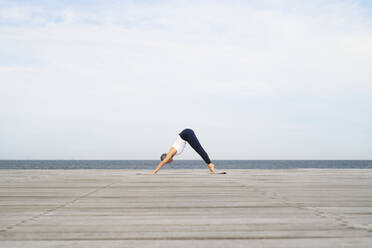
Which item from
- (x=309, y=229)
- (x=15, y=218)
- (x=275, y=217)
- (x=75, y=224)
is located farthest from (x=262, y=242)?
(x=15, y=218)

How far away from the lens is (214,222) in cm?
247

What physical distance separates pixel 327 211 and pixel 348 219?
0.37m

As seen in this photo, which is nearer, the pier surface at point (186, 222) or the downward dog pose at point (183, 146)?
the pier surface at point (186, 222)

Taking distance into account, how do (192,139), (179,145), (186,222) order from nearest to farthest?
(186,222) → (192,139) → (179,145)

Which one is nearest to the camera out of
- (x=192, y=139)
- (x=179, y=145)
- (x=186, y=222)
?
(x=186, y=222)

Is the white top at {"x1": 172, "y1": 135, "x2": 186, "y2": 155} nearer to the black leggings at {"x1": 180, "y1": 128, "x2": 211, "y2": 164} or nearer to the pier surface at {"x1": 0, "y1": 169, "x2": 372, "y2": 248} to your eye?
the black leggings at {"x1": 180, "y1": 128, "x2": 211, "y2": 164}

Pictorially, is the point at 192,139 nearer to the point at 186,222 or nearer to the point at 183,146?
the point at 183,146

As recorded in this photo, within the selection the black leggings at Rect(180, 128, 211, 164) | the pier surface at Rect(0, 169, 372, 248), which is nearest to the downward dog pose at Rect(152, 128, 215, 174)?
the black leggings at Rect(180, 128, 211, 164)

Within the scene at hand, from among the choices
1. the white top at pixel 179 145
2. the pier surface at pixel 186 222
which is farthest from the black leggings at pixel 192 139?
the pier surface at pixel 186 222

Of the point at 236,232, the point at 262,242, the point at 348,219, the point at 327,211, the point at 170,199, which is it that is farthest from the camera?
the point at 170,199

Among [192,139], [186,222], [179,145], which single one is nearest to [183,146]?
[179,145]

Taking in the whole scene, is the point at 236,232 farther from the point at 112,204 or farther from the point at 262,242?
the point at 112,204

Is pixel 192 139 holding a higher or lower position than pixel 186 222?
higher

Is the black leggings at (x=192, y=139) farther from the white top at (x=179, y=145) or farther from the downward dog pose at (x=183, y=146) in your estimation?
the white top at (x=179, y=145)
